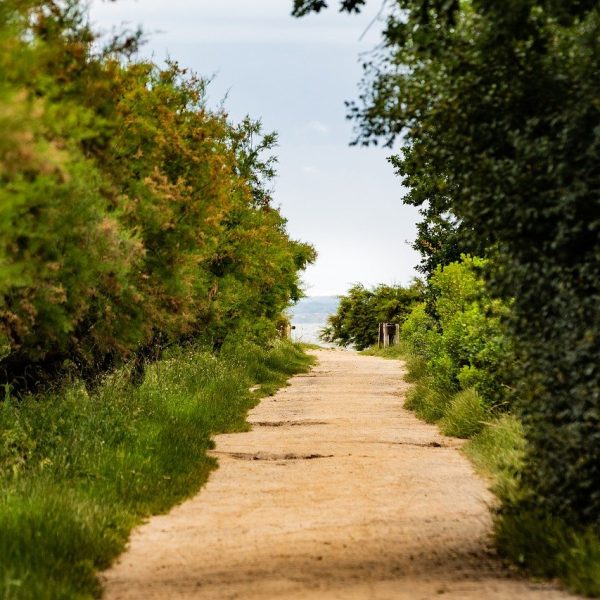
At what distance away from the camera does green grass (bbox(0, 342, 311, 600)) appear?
22.3ft

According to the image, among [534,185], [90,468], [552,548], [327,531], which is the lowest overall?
[327,531]

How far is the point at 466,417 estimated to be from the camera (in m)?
14.9

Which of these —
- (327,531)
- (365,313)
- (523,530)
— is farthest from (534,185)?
(365,313)

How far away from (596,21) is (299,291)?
101 ft

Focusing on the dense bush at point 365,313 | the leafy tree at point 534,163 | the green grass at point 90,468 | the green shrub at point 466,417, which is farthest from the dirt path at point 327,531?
the dense bush at point 365,313

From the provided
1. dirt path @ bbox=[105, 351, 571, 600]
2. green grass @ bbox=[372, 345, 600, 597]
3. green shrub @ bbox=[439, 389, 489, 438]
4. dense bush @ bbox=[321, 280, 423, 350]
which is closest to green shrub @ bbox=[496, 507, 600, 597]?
green grass @ bbox=[372, 345, 600, 597]

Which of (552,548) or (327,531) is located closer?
(552,548)

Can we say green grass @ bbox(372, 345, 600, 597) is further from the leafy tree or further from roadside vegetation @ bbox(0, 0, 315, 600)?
roadside vegetation @ bbox(0, 0, 315, 600)

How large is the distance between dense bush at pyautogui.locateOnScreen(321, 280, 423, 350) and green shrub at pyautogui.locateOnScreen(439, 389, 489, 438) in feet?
130

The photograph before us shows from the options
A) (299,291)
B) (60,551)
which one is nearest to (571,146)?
(60,551)

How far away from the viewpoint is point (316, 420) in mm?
17297

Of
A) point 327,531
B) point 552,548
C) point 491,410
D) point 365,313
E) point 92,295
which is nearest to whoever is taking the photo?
point 552,548

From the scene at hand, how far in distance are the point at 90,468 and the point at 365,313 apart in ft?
168

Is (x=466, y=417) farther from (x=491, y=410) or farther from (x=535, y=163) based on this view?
(x=535, y=163)
